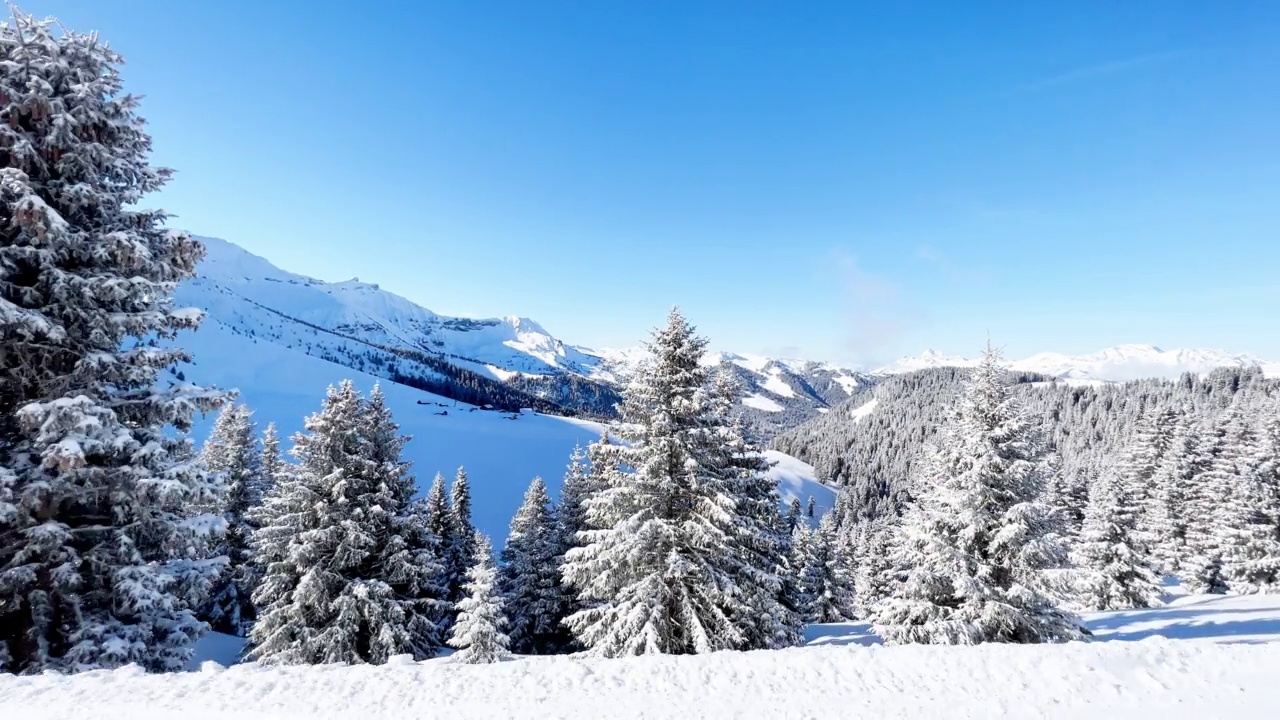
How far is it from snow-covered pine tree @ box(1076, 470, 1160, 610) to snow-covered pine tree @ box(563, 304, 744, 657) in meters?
25.7

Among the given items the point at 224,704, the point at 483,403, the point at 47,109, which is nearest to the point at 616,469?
the point at 224,704

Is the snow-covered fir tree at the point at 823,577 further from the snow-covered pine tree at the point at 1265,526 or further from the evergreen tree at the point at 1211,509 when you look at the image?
the snow-covered pine tree at the point at 1265,526

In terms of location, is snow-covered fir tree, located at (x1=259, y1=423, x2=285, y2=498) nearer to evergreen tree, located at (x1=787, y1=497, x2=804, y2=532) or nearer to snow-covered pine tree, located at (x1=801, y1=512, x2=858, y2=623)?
evergreen tree, located at (x1=787, y1=497, x2=804, y2=532)

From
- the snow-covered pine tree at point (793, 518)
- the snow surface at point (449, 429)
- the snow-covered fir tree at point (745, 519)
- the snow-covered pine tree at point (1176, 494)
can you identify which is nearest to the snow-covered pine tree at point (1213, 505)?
the snow-covered pine tree at point (1176, 494)

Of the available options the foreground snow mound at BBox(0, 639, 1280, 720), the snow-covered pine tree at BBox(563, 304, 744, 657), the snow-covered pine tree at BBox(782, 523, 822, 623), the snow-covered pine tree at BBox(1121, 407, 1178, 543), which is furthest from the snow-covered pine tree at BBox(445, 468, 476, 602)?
the snow-covered pine tree at BBox(1121, 407, 1178, 543)

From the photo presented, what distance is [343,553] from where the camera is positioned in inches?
655

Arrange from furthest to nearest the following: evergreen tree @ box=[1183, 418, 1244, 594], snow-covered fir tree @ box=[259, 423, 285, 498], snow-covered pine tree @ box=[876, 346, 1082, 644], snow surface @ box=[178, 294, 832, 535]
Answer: snow surface @ box=[178, 294, 832, 535]
snow-covered fir tree @ box=[259, 423, 285, 498]
evergreen tree @ box=[1183, 418, 1244, 594]
snow-covered pine tree @ box=[876, 346, 1082, 644]

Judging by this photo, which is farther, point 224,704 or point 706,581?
point 706,581

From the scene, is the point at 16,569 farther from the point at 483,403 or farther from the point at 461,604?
the point at 483,403

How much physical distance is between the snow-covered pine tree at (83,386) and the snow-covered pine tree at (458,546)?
2104 cm

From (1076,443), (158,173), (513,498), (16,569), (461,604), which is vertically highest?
(1076,443)

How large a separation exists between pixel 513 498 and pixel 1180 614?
9259cm

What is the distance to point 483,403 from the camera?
631 ft

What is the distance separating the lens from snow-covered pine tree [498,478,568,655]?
1007 inches
